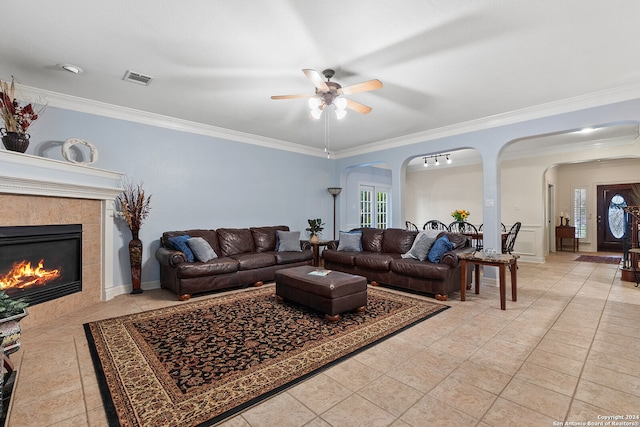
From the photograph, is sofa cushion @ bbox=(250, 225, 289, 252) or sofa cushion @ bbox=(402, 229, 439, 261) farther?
sofa cushion @ bbox=(250, 225, 289, 252)

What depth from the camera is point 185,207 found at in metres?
5.02

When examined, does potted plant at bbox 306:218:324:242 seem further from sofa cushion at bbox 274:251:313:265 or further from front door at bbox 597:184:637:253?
front door at bbox 597:184:637:253

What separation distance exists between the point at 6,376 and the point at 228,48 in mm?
3012

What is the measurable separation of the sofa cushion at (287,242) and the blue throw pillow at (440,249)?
7.74 ft

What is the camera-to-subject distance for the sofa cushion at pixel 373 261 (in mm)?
4512

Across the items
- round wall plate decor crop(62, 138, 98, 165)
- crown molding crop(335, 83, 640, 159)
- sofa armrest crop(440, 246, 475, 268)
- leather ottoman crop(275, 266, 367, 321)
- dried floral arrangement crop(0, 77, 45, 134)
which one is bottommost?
leather ottoman crop(275, 266, 367, 321)

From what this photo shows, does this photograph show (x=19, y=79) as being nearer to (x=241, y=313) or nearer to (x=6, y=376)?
(x=6, y=376)

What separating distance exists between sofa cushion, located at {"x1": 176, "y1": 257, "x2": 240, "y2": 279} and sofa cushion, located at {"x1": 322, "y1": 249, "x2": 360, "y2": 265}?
1.65 m

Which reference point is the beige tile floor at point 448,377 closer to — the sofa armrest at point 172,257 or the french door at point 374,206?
the sofa armrest at point 172,257

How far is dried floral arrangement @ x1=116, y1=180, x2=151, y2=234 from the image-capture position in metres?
4.21

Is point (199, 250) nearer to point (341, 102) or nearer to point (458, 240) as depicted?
point (341, 102)

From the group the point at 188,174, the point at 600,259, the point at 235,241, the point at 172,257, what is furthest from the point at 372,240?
the point at 600,259

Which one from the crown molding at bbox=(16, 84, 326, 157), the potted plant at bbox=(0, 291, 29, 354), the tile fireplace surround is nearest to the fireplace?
the tile fireplace surround

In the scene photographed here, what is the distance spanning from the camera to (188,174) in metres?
5.04
